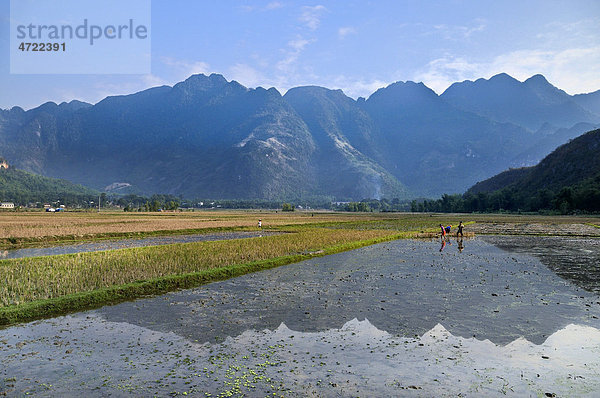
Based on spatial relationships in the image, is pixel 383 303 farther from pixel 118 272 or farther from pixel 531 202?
pixel 531 202

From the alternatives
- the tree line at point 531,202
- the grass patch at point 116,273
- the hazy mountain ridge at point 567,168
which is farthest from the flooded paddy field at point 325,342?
the hazy mountain ridge at point 567,168

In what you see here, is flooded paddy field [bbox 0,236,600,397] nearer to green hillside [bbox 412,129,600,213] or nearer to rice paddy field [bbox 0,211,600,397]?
rice paddy field [bbox 0,211,600,397]

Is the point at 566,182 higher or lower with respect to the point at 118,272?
higher

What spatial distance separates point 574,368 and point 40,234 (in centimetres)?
4974

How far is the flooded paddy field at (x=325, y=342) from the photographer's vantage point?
9.31 m

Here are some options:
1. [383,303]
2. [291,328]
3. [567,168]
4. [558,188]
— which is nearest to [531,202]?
[558,188]

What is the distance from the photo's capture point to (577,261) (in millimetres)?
30000

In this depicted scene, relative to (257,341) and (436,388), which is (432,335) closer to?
(436,388)

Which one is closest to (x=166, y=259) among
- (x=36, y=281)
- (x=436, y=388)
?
(x=36, y=281)

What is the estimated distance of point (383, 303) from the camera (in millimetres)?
17125

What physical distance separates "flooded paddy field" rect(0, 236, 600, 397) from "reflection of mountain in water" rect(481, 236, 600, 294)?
137cm

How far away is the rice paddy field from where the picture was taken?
947 centimetres

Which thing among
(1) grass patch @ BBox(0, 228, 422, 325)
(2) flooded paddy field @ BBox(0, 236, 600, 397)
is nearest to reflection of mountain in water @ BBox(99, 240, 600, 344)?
(2) flooded paddy field @ BBox(0, 236, 600, 397)

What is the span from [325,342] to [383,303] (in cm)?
553
